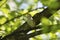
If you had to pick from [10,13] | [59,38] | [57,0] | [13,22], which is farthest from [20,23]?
[57,0]

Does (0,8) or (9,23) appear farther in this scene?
(9,23)

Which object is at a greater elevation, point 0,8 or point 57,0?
point 0,8

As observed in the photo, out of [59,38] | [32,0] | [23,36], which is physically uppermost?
[32,0]

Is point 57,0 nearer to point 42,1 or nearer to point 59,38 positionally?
point 42,1

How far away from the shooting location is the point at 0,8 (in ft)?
3.21

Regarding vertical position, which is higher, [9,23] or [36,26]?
[9,23]

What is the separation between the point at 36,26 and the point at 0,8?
218 mm

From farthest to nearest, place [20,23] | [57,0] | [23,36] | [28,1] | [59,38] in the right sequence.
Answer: [20,23] < [23,36] < [28,1] < [59,38] < [57,0]

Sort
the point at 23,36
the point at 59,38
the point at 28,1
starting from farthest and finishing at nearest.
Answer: the point at 23,36 → the point at 28,1 → the point at 59,38

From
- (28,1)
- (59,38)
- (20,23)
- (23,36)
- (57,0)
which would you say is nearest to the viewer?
(57,0)

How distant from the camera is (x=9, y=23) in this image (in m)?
1.11

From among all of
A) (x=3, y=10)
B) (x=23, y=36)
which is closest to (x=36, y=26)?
(x=23, y=36)

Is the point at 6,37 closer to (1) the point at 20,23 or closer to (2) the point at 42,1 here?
(1) the point at 20,23

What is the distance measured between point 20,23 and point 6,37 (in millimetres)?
119
